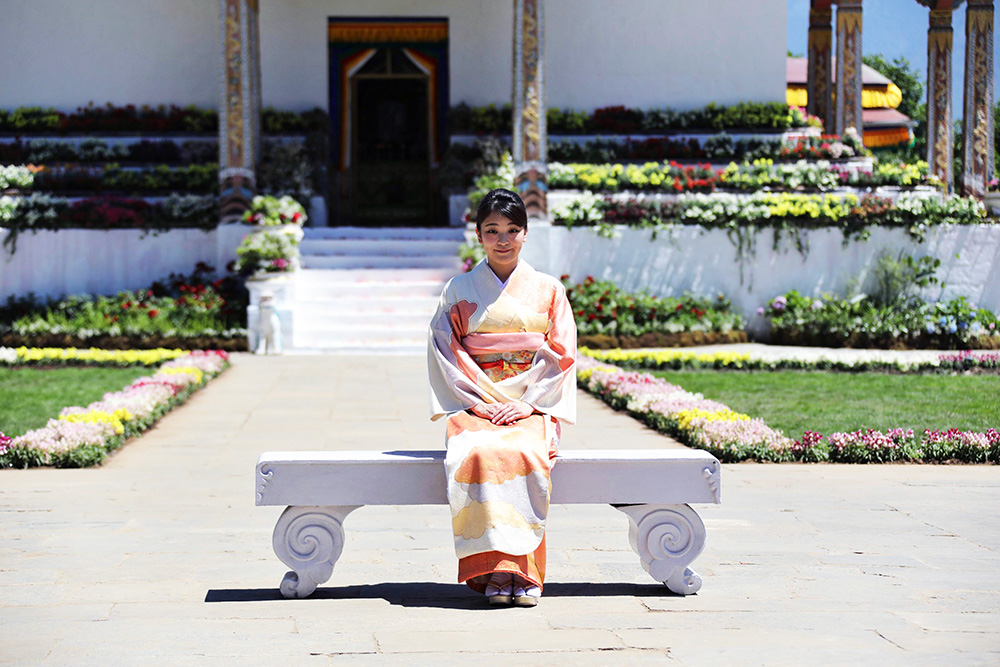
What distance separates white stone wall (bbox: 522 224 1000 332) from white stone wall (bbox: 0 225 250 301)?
5.37 m

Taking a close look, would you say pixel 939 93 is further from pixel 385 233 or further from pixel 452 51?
pixel 385 233

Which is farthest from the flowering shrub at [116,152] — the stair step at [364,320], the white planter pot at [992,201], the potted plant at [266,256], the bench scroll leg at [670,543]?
the bench scroll leg at [670,543]

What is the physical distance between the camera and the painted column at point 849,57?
22922mm

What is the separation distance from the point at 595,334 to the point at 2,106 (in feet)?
42.1

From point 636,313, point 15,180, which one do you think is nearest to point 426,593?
point 636,313

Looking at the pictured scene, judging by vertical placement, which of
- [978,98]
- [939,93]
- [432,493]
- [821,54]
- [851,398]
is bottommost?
[851,398]

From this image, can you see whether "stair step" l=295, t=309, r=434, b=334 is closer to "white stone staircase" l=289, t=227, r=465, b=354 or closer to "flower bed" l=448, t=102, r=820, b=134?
"white stone staircase" l=289, t=227, r=465, b=354

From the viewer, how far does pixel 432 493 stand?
475 cm

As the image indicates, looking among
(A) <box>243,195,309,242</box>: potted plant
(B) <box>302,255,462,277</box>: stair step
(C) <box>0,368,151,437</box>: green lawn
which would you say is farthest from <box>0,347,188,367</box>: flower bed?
(B) <box>302,255,462,277</box>: stair step

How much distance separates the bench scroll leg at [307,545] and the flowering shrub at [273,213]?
12558mm

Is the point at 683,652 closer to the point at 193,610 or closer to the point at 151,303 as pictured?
Answer: the point at 193,610

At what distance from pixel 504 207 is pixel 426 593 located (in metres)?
1.63

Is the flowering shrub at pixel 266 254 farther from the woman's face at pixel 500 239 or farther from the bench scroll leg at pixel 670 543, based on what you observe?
the bench scroll leg at pixel 670 543

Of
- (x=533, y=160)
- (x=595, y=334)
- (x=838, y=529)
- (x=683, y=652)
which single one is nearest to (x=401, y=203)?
(x=533, y=160)
